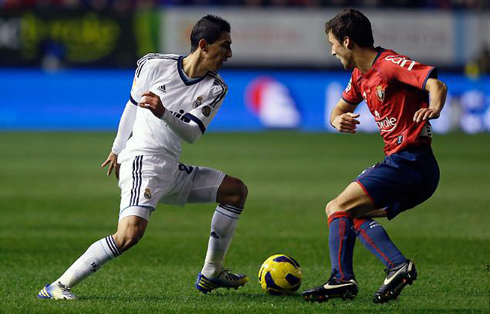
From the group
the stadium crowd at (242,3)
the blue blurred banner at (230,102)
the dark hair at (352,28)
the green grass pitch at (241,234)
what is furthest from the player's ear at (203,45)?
the stadium crowd at (242,3)

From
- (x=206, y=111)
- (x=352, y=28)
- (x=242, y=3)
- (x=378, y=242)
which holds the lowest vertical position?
(x=242, y=3)

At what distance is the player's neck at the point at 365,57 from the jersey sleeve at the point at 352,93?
9.7 inches

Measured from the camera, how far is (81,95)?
2556 cm

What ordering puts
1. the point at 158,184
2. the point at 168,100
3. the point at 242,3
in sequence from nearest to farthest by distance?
the point at 158,184
the point at 168,100
the point at 242,3

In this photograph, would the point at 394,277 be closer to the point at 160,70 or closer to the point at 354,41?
the point at 354,41

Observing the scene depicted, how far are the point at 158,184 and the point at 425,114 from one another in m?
1.92

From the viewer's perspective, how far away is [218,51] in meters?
6.55

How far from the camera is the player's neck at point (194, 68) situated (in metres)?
6.62

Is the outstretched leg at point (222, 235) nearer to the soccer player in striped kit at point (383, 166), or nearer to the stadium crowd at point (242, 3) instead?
the soccer player in striped kit at point (383, 166)

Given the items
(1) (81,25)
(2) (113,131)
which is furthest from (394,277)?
(1) (81,25)

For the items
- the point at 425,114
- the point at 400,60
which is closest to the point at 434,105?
the point at 425,114

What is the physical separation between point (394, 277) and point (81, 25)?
2191cm

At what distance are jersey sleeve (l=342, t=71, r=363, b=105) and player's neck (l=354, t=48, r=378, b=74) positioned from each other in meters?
0.25

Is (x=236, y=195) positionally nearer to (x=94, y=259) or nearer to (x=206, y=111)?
(x=206, y=111)
